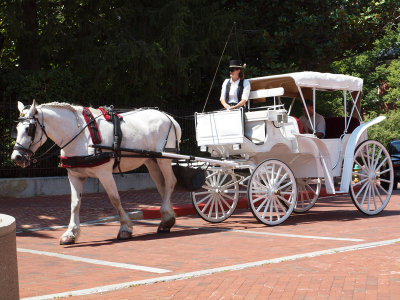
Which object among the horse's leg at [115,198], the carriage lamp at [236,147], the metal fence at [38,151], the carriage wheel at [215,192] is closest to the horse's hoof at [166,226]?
the horse's leg at [115,198]

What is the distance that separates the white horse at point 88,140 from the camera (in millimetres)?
9047

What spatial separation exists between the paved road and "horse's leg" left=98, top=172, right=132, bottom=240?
179 mm

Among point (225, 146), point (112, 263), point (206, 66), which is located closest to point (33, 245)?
point (112, 263)

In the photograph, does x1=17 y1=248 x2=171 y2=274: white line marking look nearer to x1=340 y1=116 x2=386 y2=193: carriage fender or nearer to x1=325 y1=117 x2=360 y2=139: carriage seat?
x1=340 y1=116 x2=386 y2=193: carriage fender

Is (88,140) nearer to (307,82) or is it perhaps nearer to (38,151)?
(307,82)

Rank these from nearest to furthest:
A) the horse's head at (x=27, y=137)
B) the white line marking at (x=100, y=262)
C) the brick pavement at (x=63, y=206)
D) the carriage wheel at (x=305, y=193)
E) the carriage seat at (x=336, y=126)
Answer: the white line marking at (x=100, y=262)
the horse's head at (x=27, y=137)
the carriage wheel at (x=305, y=193)
the brick pavement at (x=63, y=206)
the carriage seat at (x=336, y=126)

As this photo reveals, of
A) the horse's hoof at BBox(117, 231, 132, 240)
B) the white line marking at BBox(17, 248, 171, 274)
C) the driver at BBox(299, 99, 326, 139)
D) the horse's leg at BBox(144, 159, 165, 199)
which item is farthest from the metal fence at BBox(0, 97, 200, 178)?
the white line marking at BBox(17, 248, 171, 274)

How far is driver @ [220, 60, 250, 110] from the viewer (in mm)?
11219

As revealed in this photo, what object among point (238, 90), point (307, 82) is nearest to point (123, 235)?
point (238, 90)

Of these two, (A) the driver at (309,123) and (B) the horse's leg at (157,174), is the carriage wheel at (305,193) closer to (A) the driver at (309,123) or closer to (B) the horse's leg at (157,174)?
(A) the driver at (309,123)

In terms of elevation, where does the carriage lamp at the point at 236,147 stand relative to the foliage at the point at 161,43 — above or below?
below

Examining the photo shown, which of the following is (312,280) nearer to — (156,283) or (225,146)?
(156,283)

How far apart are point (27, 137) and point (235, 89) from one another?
392 cm

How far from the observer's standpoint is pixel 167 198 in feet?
34.3
